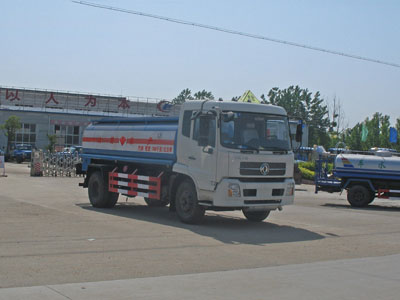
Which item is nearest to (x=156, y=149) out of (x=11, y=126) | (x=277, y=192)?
(x=277, y=192)

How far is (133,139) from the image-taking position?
55.2ft

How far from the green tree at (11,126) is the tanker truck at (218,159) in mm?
48390

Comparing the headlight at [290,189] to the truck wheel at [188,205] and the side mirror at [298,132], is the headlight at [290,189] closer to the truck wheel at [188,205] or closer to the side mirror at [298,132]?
the side mirror at [298,132]

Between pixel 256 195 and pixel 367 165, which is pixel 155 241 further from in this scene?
pixel 367 165

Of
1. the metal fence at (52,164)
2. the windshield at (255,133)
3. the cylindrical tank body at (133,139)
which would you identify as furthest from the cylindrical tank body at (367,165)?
the metal fence at (52,164)

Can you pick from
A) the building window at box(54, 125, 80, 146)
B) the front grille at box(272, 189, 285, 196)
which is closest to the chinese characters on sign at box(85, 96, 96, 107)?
the building window at box(54, 125, 80, 146)

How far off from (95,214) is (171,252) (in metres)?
6.22

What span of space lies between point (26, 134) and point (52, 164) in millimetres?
34365

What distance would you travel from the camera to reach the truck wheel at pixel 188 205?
14.3 metres

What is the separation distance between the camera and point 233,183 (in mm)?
13594

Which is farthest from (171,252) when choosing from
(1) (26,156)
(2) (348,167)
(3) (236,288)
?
(1) (26,156)

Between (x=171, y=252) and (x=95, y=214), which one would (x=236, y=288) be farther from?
(x=95, y=214)

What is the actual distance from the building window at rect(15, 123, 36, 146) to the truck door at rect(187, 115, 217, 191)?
56081 mm

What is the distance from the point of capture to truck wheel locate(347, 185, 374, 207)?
2225 centimetres
